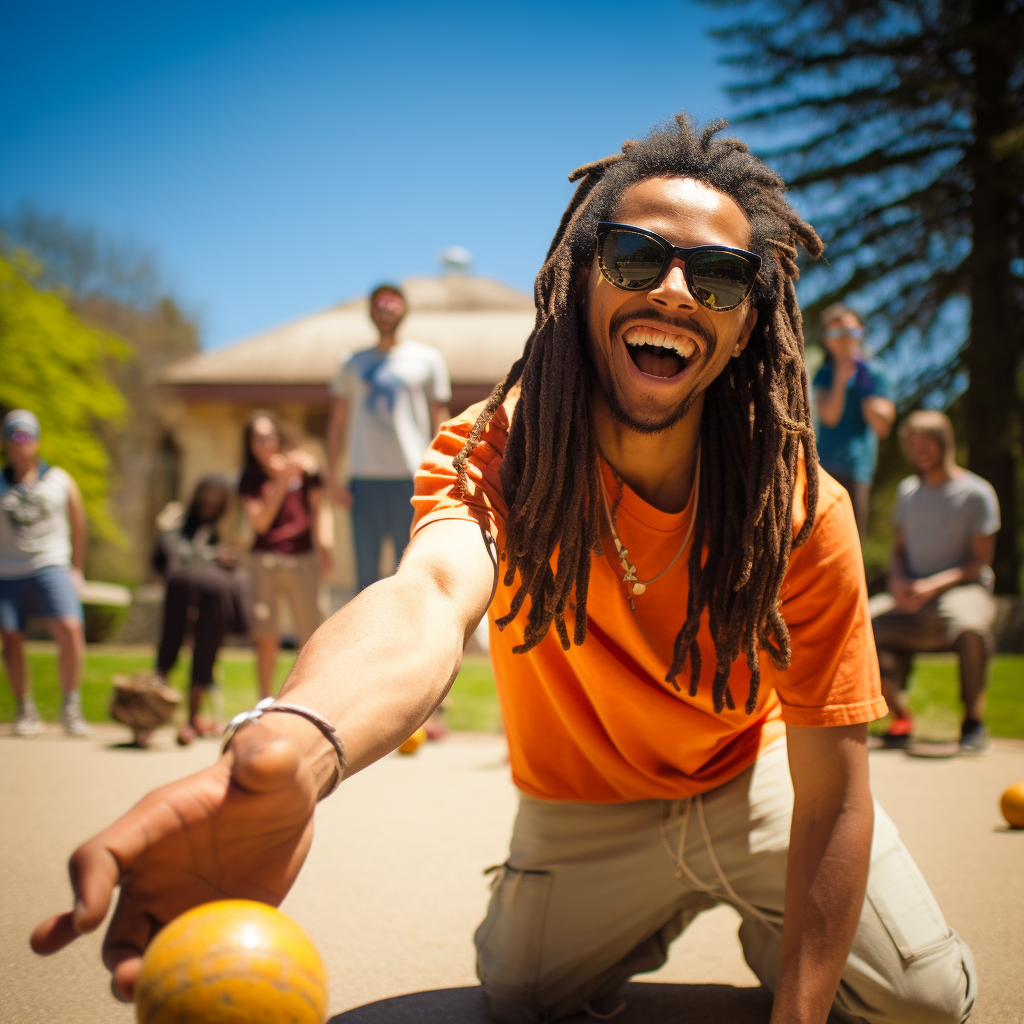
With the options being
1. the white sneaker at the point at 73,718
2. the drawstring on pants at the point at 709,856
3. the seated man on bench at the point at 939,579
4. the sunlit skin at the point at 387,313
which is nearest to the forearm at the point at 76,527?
the white sneaker at the point at 73,718

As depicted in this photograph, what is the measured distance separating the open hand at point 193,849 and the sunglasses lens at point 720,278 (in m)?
1.45

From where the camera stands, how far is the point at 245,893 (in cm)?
128

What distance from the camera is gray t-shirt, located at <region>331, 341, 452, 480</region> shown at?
6.66m

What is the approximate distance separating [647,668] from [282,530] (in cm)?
518

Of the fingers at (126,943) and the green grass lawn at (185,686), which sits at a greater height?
the fingers at (126,943)

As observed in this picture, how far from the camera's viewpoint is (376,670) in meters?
1.44

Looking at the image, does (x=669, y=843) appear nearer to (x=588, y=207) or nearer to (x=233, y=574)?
(x=588, y=207)

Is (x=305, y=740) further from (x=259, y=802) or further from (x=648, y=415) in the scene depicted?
(x=648, y=415)

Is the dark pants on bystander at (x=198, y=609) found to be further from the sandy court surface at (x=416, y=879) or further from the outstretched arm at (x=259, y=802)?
the outstretched arm at (x=259, y=802)

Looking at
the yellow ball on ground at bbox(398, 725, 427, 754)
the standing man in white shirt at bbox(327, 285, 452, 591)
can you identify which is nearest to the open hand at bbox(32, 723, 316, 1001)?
the yellow ball on ground at bbox(398, 725, 427, 754)

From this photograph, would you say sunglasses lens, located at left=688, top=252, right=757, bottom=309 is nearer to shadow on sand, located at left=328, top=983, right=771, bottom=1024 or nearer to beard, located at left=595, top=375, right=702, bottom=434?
beard, located at left=595, top=375, right=702, bottom=434

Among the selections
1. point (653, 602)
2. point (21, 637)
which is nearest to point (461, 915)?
point (653, 602)

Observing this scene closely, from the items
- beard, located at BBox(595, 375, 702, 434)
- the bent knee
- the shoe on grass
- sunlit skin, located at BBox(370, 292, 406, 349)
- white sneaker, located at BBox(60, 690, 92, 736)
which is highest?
sunlit skin, located at BBox(370, 292, 406, 349)

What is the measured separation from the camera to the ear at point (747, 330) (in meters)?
2.42
